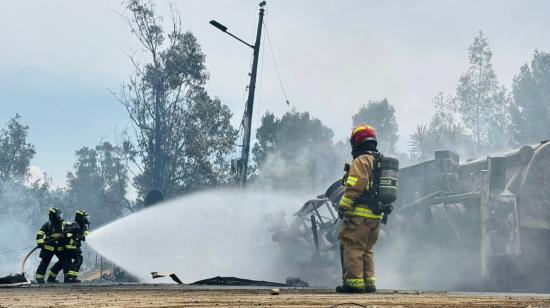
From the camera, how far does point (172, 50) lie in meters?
39.7

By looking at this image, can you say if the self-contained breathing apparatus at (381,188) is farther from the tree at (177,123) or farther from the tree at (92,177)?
the tree at (92,177)

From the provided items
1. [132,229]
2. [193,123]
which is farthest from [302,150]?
[132,229]

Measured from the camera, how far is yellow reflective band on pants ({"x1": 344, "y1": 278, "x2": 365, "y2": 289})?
739cm

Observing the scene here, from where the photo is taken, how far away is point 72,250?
15.0m

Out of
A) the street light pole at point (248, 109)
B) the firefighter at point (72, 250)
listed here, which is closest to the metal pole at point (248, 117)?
the street light pole at point (248, 109)

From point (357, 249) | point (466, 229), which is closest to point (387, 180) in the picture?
point (357, 249)

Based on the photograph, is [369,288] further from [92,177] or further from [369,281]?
[92,177]

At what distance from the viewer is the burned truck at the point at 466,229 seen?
11.4 metres

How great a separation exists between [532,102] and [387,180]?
50.7 metres

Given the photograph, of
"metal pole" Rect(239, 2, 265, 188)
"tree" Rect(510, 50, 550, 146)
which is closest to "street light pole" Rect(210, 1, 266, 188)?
"metal pole" Rect(239, 2, 265, 188)

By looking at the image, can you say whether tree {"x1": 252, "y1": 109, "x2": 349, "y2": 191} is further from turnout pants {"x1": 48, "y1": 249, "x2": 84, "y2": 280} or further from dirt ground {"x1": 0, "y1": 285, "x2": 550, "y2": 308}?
dirt ground {"x1": 0, "y1": 285, "x2": 550, "y2": 308}

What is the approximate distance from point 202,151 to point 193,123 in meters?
2.49

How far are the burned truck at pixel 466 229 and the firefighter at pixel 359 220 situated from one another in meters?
4.50

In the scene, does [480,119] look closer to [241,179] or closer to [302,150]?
[302,150]
